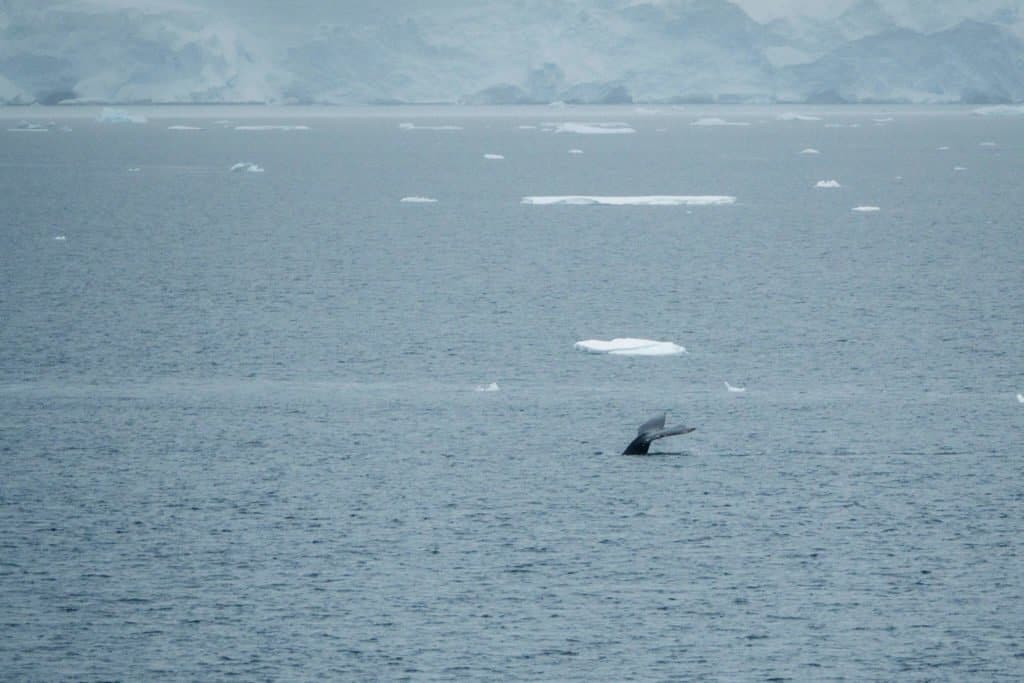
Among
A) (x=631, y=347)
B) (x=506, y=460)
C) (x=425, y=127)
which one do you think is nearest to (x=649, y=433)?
(x=506, y=460)

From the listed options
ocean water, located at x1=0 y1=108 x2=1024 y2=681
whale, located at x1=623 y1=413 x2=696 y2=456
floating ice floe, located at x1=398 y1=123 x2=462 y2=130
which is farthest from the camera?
floating ice floe, located at x1=398 y1=123 x2=462 y2=130

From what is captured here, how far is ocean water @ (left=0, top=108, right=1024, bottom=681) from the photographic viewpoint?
1015cm

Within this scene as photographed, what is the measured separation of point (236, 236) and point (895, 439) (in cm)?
2428

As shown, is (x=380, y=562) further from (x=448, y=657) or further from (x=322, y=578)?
(x=448, y=657)

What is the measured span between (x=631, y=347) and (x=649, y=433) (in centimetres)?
615

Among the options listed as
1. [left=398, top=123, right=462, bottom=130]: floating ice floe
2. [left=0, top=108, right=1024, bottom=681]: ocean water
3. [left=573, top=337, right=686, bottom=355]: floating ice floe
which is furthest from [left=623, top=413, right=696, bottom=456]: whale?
[left=398, top=123, right=462, bottom=130]: floating ice floe

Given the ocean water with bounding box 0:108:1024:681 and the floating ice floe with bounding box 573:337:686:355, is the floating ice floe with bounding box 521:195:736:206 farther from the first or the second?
the floating ice floe with bounding box 573:337:686:355

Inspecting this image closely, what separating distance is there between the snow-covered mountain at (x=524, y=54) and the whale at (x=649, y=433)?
73268 mm

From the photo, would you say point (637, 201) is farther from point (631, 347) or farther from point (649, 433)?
point (649, 433)

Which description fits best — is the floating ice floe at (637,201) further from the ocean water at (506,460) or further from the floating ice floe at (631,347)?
the floating ice floe at (631,347)

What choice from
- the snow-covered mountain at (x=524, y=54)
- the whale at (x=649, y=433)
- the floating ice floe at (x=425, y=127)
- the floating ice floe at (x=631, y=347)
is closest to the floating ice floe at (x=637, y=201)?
the floating ice floe at (x=631, y=347)

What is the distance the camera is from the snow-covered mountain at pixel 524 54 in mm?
84812

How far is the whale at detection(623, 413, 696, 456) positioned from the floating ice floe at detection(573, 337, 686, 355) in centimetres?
534

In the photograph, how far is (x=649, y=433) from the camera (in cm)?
1464
